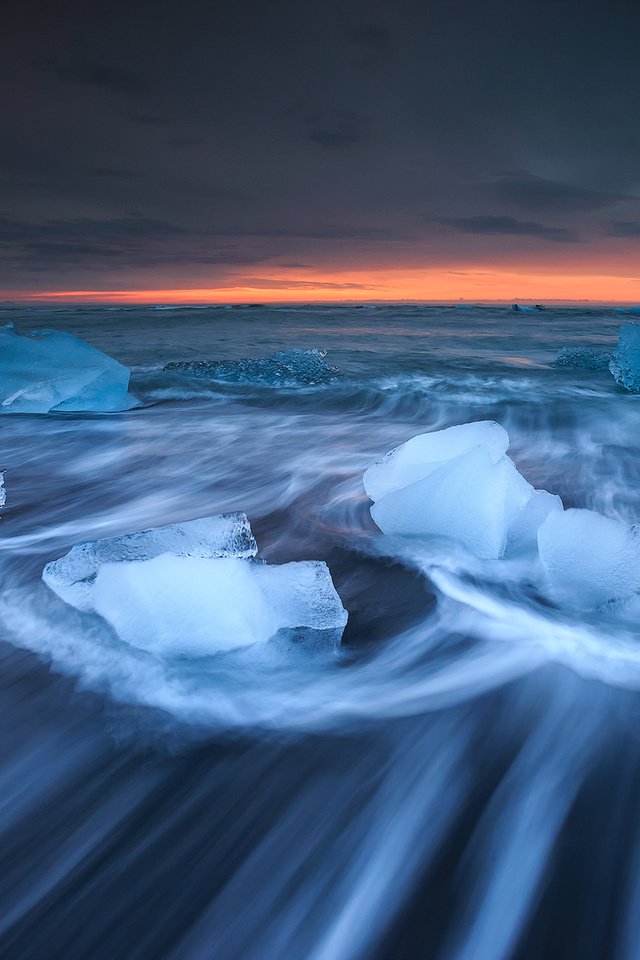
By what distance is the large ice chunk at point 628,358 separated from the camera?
26.4ft

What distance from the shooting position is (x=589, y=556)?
222 cm

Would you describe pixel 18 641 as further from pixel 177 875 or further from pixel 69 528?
pixel 69 528

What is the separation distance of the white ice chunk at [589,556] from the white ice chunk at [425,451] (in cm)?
66

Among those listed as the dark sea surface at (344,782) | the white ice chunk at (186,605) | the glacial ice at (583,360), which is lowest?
the dark sea surface at (344,782)

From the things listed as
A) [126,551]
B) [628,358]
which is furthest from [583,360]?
[126,551]

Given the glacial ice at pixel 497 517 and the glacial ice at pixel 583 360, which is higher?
the glacial ice at pixel 583 360

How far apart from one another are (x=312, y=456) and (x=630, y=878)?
13.8 ft

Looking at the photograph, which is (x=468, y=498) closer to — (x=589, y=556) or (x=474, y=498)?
(x=474, y=498)

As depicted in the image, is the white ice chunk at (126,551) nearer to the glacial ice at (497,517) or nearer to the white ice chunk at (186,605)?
the white ice chunk at (186,605)

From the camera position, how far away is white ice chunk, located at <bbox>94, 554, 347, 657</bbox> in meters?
1.85

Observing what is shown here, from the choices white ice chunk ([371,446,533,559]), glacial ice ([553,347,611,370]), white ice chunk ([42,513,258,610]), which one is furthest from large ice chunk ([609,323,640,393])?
white ice chunk ([42,513,258,610])

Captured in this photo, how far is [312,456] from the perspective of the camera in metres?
5.29

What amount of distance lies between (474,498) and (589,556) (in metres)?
0.54

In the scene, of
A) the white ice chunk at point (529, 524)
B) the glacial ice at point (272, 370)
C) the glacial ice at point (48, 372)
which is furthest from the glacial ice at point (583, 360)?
the white ice chunk at point (529, 524)
